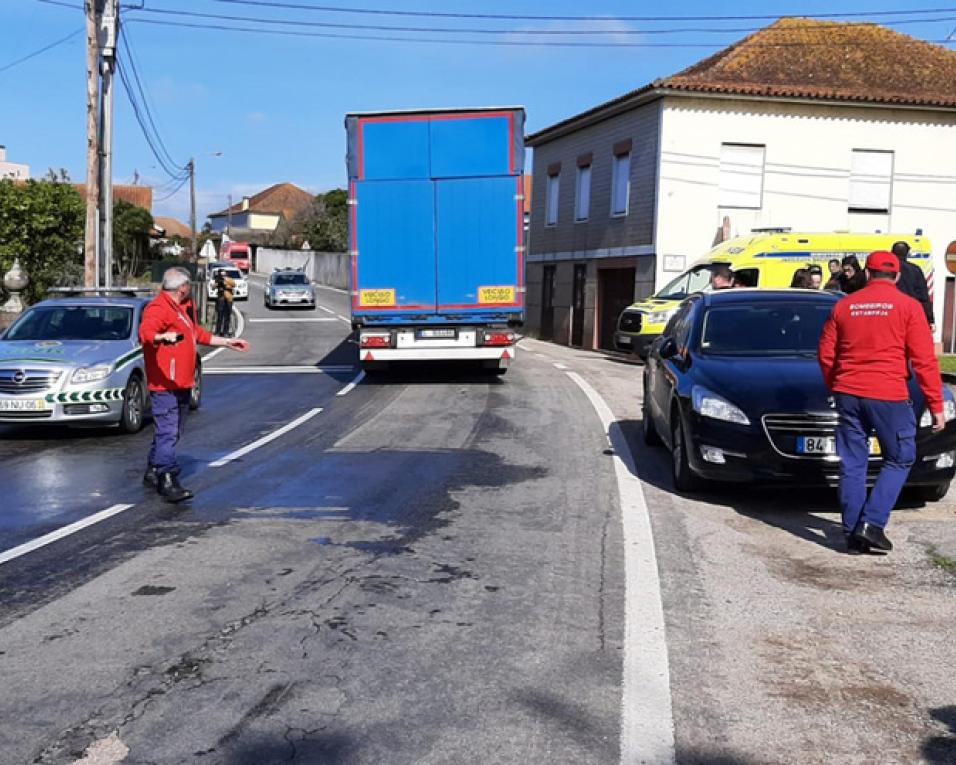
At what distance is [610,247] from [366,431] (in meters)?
18.9

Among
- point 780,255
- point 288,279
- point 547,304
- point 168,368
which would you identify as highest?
point 780,255

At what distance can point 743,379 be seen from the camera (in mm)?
7820

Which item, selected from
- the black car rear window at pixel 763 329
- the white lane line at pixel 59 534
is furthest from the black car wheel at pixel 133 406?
the black car rear window at pixel 763 329

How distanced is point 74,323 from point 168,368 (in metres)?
5.21

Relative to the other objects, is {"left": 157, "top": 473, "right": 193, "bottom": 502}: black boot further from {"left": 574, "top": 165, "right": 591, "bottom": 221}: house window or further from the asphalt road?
{"left": 574, "top": 165, "right": 591, "bottom": 221}: house window

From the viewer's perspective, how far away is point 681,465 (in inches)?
319

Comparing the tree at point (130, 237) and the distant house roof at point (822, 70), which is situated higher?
the distant house roof at point (822, 70)

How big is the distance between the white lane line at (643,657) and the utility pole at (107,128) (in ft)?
56.5

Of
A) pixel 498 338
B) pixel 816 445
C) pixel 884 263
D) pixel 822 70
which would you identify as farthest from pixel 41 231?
pixel 884 263

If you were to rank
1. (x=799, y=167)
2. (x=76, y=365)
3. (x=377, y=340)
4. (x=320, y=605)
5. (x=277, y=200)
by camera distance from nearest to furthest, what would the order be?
(x=320, y=605), (x=76, y=365), (x=377, y=340), (x=799, y=167), (x=277, y=200)

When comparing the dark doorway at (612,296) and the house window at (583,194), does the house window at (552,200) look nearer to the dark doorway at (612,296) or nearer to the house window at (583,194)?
the house window at (583,194)

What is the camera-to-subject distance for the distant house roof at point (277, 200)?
133 metres

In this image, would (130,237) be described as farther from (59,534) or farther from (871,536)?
(871,536)

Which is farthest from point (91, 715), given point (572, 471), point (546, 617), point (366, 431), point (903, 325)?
point (366, 431)
